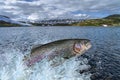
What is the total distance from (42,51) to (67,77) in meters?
5.14

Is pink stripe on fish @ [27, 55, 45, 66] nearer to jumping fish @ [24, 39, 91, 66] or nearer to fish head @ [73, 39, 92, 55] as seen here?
jumping fish @ [24, 39, 91, 66]

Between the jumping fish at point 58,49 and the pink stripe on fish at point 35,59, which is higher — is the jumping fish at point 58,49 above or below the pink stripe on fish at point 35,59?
above

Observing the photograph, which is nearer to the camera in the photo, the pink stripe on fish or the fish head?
the fish head

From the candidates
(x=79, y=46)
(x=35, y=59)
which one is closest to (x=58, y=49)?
(x=79, y=46)

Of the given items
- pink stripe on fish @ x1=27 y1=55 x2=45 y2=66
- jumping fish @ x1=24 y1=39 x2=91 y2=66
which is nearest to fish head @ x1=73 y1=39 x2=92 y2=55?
jumping fish @ x1=24 y1=39 x2=91 y2=66

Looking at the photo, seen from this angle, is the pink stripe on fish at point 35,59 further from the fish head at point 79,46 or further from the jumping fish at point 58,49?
the fish head at point 79,46

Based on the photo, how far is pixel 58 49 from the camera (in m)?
14.2

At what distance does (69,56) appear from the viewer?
14336 mm

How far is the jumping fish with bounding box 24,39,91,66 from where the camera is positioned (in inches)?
548

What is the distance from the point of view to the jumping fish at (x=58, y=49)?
13.9 metres

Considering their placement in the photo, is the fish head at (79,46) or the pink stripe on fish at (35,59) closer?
the fish head at (79,46)

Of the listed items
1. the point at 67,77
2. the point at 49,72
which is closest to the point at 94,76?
the point at 67,77

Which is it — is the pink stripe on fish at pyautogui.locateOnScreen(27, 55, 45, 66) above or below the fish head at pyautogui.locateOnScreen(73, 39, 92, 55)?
below

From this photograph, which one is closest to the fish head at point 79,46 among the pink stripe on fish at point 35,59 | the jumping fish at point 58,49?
the jumping fish at point 58,49
